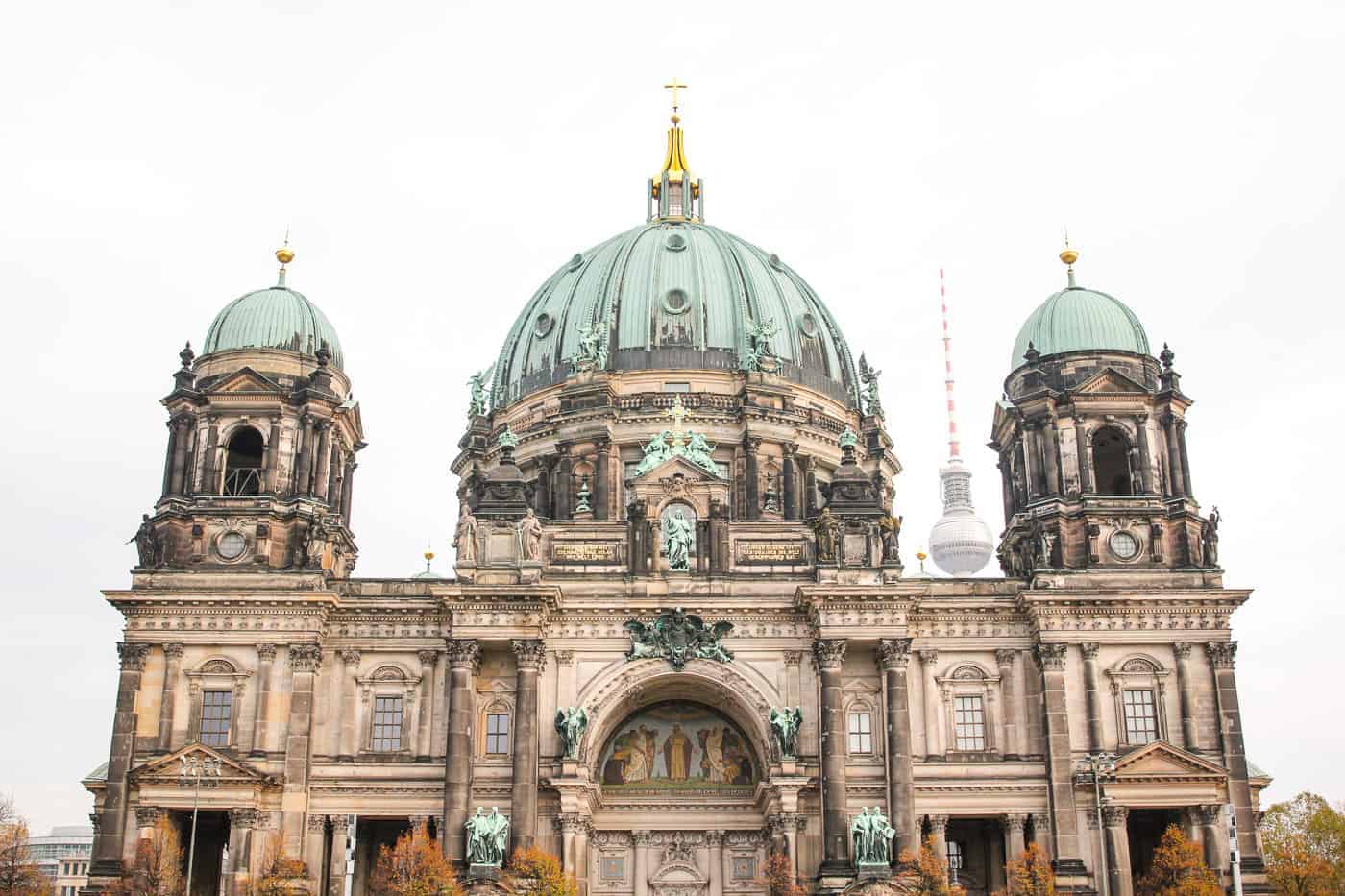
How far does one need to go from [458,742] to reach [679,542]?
426 inches

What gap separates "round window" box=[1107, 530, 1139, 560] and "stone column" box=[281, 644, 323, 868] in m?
29.5

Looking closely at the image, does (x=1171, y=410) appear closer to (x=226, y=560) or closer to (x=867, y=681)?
(x=867, y=681)

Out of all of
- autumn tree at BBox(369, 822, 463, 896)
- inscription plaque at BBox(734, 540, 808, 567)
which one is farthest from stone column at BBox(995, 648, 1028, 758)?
autumn tree at BBox(369, 822, 463, 896)

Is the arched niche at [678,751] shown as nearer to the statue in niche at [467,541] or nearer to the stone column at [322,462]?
the statue in niche at [467,541]

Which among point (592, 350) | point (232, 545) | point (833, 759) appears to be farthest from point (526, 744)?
point (592, 350)

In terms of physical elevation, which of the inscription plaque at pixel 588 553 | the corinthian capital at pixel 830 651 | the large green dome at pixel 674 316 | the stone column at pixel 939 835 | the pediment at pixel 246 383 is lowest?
the stone column at pixel 939 835

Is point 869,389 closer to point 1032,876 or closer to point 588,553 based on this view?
point 588,553

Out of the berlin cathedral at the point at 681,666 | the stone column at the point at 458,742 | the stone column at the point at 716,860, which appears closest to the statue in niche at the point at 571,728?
the berlin cathedral at the point at 681,666

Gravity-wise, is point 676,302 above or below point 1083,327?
above

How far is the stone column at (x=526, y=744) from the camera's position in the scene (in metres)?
51.8

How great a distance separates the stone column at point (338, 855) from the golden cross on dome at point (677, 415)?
18.5m

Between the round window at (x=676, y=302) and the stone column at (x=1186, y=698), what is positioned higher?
the round window at (x=676, y=302)

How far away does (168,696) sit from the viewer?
5356 centimetres

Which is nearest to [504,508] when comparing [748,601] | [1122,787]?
[748,601]
